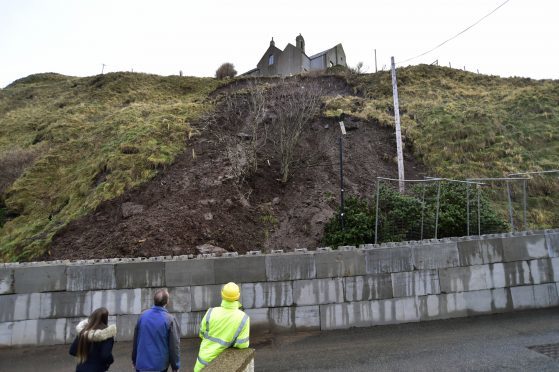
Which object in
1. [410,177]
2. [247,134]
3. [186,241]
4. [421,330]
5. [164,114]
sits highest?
[164,114]

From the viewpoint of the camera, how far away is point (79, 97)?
29.9 m

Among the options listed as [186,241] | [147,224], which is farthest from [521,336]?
[147,224]

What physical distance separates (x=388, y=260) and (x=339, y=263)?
1.12 metres

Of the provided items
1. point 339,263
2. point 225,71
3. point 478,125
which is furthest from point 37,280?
point 225,71

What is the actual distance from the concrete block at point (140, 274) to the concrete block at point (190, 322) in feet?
2.68

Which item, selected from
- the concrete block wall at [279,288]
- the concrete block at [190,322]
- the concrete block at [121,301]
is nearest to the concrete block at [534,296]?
the concrete block wall at [279,288]

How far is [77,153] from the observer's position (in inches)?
694

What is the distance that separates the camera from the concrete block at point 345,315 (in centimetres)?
808

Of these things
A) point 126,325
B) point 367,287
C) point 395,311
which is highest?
point 367,287

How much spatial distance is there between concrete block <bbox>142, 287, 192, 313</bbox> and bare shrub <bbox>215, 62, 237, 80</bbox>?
2998cm

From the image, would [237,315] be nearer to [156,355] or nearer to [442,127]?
[156,355]

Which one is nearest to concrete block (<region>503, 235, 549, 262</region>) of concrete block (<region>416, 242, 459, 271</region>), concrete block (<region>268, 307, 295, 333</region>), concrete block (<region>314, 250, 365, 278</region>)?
concrete block (<region>416, 242, 459, 271</region>)

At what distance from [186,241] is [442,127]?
1356 centimetres

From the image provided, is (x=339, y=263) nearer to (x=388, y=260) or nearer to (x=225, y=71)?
(x=388, y=260)
